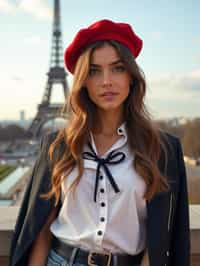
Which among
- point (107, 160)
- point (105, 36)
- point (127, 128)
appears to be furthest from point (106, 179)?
point (105, 36)

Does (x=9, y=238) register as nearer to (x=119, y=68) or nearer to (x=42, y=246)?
(x=42, y=246)

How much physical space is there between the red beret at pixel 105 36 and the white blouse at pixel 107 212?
1.33 feet

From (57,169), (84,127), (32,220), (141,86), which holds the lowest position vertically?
(32,220)

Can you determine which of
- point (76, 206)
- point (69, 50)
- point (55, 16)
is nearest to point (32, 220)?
point (76, 206)

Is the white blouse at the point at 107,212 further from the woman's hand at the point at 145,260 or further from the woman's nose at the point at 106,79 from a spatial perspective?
the woman's nose at the point at 106,79

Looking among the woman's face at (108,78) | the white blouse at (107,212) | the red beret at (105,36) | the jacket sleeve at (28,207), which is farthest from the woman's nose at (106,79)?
the jacket sleeve at (28,207)

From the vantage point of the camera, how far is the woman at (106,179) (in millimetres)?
1517

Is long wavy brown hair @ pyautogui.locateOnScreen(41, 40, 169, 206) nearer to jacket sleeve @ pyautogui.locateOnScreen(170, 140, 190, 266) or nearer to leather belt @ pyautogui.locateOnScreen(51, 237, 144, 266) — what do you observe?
jacket sleeve @ pyautogui.locateOnScreen(170, 140, 190, 266)

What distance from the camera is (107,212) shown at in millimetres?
1499

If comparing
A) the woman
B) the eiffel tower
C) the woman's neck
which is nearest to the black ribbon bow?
the woman

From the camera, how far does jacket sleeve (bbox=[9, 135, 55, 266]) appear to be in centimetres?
166

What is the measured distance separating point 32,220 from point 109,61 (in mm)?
694

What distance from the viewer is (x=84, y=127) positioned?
1651 millimetres

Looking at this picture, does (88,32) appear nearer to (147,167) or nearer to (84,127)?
(84,127)
